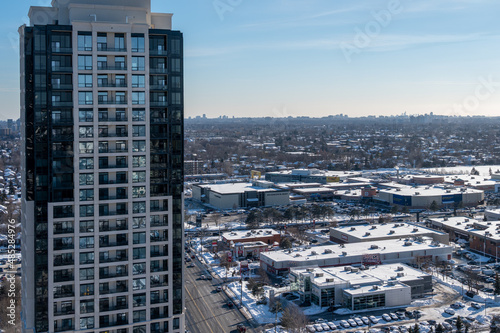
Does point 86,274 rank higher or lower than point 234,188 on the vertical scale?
higher

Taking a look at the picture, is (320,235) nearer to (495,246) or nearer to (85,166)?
(495,246)

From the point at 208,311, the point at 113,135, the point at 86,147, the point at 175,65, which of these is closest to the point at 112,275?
the point at 86,147

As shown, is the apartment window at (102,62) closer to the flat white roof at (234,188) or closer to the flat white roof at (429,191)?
the flat white roof at (234,188)

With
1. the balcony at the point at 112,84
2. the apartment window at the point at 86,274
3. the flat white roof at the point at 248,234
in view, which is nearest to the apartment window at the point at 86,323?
the apartment window at the point at 86,274

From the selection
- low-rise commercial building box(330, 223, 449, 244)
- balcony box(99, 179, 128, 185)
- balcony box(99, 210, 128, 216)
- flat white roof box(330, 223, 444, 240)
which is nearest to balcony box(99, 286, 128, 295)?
balcony box(99, 210, 128, 216)

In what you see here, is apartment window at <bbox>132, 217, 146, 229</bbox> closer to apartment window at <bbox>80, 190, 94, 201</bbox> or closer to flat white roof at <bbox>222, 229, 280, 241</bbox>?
apartment window at <bbox>80, 190, 94, 201</bbox>

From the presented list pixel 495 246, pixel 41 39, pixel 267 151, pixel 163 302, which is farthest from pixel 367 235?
pixel 267 151

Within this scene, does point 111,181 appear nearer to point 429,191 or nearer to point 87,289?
point 87,289
